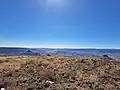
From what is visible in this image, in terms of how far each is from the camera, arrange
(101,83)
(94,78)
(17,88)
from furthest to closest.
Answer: (94,78)
(101,83)
(17,88)

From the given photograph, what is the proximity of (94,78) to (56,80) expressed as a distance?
2.54m

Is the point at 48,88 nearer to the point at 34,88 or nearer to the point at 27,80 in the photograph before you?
the point at 34,88

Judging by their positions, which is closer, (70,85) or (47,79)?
(70,85)

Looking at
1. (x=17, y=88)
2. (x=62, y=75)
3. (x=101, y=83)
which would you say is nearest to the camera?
(x=17, y=88)

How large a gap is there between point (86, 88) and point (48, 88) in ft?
6.63

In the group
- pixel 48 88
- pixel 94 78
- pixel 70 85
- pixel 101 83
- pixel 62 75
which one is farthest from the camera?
pixel 62 75

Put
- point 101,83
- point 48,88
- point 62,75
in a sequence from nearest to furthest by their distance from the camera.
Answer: point 48,88
point 101,83
point 62,75

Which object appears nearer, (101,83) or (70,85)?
(70,85)

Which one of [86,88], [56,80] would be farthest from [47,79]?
[86,88]

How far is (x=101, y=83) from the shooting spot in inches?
523

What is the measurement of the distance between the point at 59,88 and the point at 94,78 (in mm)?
3616

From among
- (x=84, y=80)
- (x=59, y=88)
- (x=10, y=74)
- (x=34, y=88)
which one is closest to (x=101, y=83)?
(x=84, y=80)

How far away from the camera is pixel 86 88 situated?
11867mm

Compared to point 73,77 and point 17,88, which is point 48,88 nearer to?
point 17,88
